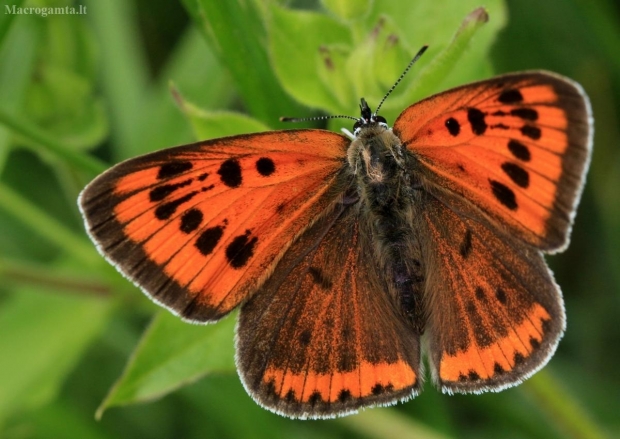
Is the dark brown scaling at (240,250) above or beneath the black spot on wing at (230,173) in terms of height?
beneath

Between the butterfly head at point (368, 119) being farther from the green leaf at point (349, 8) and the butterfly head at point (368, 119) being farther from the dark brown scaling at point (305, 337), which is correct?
the dark brown scaling at point (305, 337)

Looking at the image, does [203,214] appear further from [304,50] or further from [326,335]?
[304,50]

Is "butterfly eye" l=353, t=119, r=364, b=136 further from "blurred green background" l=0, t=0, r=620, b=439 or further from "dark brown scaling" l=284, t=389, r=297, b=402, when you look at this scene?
"dark brown scaling" l=284, t=389, r=297, b=402

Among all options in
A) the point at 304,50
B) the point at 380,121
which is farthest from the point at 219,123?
the point at 380,121

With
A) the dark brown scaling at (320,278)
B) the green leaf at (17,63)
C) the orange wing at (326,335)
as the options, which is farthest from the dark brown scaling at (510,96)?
the green leaf at (17,63)

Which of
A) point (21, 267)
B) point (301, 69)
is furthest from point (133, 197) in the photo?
point (21, 267)

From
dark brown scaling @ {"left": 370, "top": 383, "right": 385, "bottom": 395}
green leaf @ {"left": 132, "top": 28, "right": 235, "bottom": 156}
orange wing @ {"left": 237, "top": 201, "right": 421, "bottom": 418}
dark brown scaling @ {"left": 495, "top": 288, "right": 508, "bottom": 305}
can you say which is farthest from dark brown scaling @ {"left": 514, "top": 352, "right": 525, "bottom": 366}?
green leaf @ {"left": 132, "top": 28, "right": 235, "bottom": 156}

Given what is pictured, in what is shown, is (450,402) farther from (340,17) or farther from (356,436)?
(340,17)
